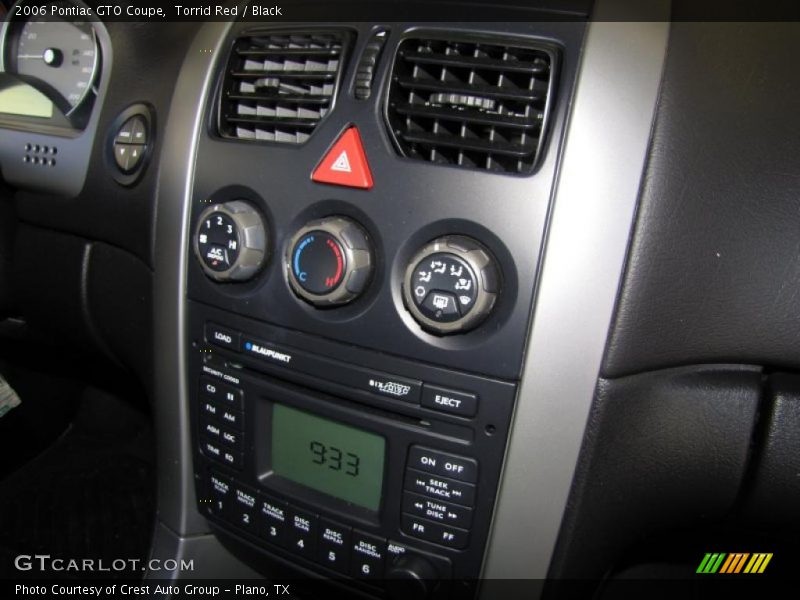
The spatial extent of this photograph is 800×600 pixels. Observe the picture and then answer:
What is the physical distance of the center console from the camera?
618mm

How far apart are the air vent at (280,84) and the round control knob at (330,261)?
11 cm

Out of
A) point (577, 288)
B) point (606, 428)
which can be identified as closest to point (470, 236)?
point (577, 288)

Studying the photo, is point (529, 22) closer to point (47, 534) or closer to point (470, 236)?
point (470, 236)

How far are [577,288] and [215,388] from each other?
1.43 feet

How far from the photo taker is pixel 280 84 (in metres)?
0.75

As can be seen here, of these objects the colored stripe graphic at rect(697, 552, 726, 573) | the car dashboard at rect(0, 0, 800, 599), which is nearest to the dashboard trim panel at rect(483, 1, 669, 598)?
the car dashboard at rect(0, 0, 800, 599)

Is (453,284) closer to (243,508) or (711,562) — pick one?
(243,508)

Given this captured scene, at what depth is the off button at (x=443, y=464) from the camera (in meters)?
0.66

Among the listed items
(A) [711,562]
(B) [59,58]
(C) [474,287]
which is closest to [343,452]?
(C) [474,287]

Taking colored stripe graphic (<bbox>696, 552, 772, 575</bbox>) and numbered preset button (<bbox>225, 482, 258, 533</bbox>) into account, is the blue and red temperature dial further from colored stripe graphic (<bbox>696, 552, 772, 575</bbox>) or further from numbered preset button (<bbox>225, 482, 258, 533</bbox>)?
colored stripe graphic (<bbox>696, 552, 772, 575</bbox>)

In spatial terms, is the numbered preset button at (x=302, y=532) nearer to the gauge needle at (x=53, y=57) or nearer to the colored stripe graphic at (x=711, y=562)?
the colored stripe graphic at (x=711, y=562)

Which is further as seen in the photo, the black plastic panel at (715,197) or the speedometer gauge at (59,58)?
the speedometer gauge at (59,58)

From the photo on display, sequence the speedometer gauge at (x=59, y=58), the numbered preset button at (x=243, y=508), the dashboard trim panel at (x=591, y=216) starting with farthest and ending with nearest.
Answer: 1. the speedometer gauge at (x=59, y=58)
2. the numbered preset button at (x=243, y=508)
3. the dashboard trim panel at (x=591, y=216)

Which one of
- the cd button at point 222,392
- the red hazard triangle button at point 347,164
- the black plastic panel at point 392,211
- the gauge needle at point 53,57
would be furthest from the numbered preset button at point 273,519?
the gauge needle at point 53,57
